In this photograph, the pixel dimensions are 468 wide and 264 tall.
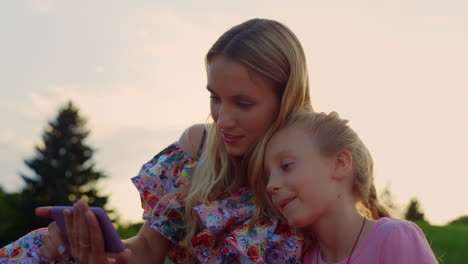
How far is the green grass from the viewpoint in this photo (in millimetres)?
5562

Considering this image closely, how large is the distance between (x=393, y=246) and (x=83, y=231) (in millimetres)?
1387

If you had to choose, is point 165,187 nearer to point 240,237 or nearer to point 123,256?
point 240,237

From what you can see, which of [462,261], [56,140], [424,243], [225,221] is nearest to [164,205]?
[225,221]

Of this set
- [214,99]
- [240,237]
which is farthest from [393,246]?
[214,99]

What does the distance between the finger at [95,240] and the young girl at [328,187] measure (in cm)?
84

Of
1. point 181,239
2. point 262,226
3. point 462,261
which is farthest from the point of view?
point 462,261

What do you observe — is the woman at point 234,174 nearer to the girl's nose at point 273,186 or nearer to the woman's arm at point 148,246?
the woman's arm at point 148,246

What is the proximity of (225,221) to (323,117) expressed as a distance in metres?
0.76

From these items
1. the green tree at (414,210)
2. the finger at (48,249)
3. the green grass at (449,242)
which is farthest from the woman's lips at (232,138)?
the green tree at (414,210)

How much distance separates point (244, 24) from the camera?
3.48 meters

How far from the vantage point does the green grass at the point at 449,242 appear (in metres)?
5.56

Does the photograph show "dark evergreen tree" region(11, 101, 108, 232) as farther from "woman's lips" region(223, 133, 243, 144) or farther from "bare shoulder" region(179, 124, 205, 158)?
"woman's lips" region(223, 133, 243, 144)

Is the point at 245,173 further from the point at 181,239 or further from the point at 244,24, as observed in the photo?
the point at 244,24

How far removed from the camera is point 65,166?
105ft
